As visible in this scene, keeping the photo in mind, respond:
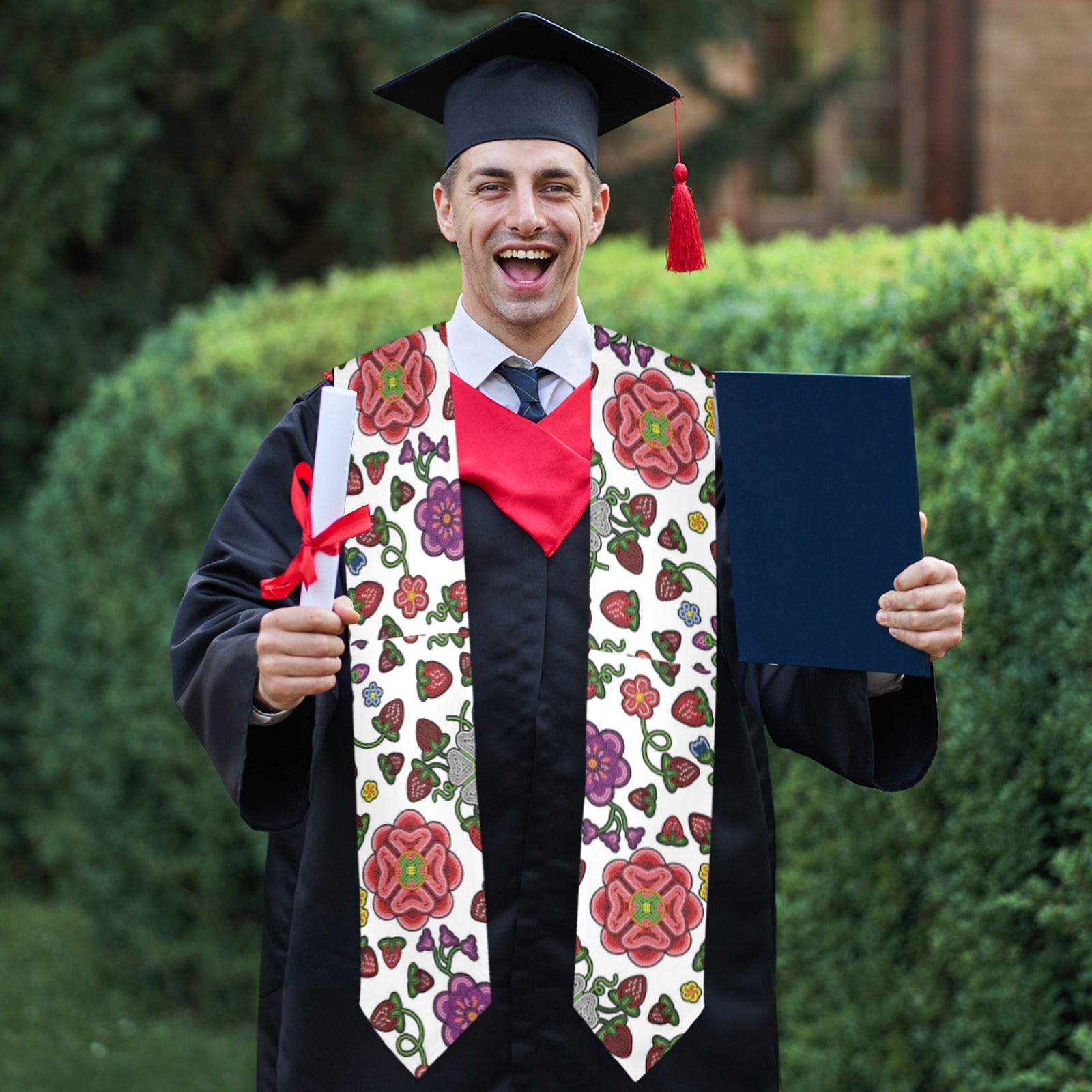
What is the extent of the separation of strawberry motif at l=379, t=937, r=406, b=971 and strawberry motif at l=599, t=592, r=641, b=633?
1.91ft

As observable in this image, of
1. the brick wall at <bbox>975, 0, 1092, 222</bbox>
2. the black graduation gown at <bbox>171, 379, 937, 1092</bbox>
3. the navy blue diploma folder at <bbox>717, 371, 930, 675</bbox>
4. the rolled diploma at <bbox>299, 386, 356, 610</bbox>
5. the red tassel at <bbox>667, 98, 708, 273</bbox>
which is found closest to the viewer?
the rolled diploma at <bbox>299, 386, 356, 610</bbox>

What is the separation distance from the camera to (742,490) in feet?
7.29

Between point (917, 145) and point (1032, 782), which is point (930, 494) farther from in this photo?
point (917, 145)

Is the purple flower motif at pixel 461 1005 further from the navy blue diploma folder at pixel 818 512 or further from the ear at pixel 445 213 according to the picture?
the ear at pixel 445 213

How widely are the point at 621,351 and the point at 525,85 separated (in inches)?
17.9

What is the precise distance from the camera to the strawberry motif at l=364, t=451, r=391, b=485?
240 centimetres

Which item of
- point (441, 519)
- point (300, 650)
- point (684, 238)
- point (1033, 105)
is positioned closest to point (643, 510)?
point (441, 519)

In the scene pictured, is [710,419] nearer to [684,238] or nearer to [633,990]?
[684,238]

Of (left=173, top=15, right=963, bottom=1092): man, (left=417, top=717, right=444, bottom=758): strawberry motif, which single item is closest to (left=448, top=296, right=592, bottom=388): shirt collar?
(left=173, top=15, right=963, bottom=1092): man

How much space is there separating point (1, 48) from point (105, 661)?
3.37m

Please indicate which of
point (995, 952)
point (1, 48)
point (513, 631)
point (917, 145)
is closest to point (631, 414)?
point (513, 631)

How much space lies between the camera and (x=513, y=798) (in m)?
→ 2.32

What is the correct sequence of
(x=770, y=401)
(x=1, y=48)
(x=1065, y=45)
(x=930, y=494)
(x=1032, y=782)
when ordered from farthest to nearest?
(x=1065, y=45) → (x=1, y=48) → (x=930, y=494) → (x=1032, y=782) → (x=770, y=401)

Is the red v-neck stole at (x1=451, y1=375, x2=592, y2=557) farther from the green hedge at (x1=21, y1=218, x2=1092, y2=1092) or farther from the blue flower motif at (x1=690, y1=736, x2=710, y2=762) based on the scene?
the green hedge at (x1=21, y1=218, x2=1092, y2=1092)
